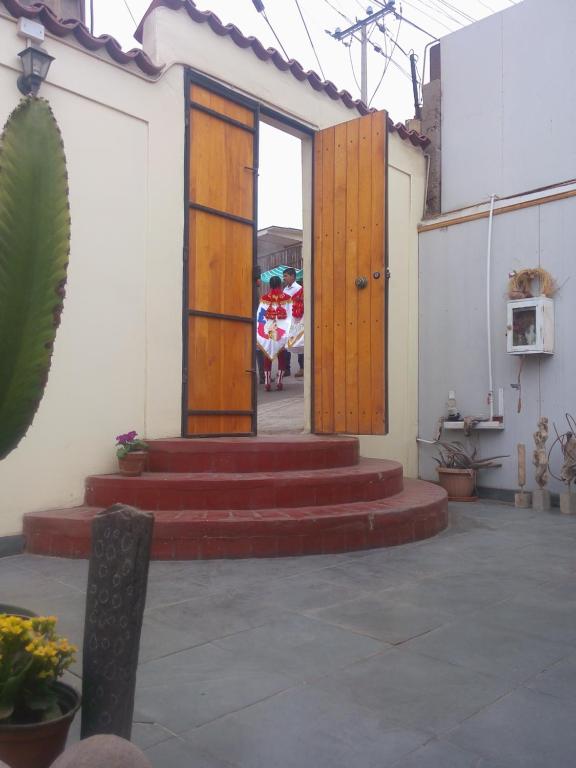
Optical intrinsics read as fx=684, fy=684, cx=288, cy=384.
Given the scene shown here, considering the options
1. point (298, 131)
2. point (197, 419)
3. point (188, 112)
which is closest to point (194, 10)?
point (188, 112)

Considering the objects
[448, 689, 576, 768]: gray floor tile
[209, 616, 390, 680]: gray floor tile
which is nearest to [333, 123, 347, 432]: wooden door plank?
[209, 616, 390, 680]: gray floor tile

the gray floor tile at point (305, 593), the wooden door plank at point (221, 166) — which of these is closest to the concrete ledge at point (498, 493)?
the gray floor tile at point (305, 593)

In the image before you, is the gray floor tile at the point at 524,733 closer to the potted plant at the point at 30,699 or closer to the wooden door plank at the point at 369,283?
the potted plant at the point at 30,699

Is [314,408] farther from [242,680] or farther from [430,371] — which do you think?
[242,680]

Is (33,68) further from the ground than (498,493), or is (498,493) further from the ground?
(33,68)

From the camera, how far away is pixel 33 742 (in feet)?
5.06

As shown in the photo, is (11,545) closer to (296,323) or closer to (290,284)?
(296,323)

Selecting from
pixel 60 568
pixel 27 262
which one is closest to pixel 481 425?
pixel 60 568

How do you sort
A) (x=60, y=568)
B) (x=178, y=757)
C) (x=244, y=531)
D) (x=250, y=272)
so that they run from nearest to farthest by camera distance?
(x=178, y=757) → (x=60, y=568) → (x=244, y=531) → (x=250, y=272)

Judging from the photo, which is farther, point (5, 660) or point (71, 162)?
point (71, 162)

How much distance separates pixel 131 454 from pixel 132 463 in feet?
0.22

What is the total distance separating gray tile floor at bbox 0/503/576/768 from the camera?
198 centimetres

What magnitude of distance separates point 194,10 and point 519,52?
332cm

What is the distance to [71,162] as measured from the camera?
4715 millimetres
